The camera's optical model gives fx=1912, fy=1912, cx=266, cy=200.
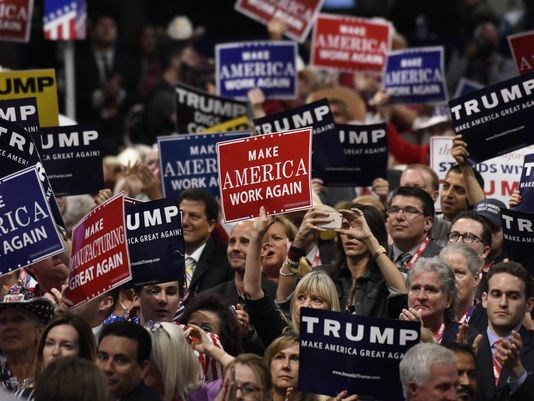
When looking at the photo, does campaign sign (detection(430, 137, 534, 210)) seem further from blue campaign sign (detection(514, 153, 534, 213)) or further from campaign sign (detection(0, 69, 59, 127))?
campaign sign (detection(0, 69, 59, 127))

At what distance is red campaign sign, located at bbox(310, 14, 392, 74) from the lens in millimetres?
19469


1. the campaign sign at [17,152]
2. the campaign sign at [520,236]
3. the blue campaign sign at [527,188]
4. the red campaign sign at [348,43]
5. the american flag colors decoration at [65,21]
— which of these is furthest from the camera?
the red campaign sign at [348,43]

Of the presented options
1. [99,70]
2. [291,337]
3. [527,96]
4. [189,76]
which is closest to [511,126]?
[527,96]

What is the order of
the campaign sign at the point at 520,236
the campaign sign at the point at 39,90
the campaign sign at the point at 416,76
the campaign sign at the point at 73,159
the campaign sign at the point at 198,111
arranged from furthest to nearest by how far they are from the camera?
1. the campaign sign at the point at 416,76
2. the campaign sign at the point at 198,111
3. the campaign sign at the point at 39,90
4. the campaign sign at the point at 73,159
5. the campaign sign at the point at 520,236

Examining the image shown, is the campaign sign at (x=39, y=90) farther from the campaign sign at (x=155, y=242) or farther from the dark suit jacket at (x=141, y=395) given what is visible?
the dark suit jacket at (x=141, y=395)

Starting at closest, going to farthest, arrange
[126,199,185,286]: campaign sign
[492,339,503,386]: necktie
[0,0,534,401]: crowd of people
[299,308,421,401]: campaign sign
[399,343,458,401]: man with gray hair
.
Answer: [399,343,458,401]: man with gray hair, [0,0,534,401]: crowd of people, [299,308,421,401]: campaign sign, [492,339,503,386]: necktie, [126,199,185,286]: campaign sign

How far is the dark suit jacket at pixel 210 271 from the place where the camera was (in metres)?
13.1

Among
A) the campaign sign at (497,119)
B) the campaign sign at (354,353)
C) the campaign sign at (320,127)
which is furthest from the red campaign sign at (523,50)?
the campaign sign at (354,353)

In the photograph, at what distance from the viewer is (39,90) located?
1384 centimetres

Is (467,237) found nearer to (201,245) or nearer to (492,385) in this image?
(201,245)

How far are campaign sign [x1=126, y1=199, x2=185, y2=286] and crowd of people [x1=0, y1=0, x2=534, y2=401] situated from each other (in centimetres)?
10

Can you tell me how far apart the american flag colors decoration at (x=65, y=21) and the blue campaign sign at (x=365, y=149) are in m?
4.36

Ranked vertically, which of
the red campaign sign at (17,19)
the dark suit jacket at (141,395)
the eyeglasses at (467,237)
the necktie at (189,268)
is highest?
the red campaign sign at (17,19)

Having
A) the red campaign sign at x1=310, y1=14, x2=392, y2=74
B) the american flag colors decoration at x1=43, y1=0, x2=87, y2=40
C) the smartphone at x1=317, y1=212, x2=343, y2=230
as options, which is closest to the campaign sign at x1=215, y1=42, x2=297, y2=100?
the american flag colors decoration at x1=43, y1=0, x2=87, y2=40
